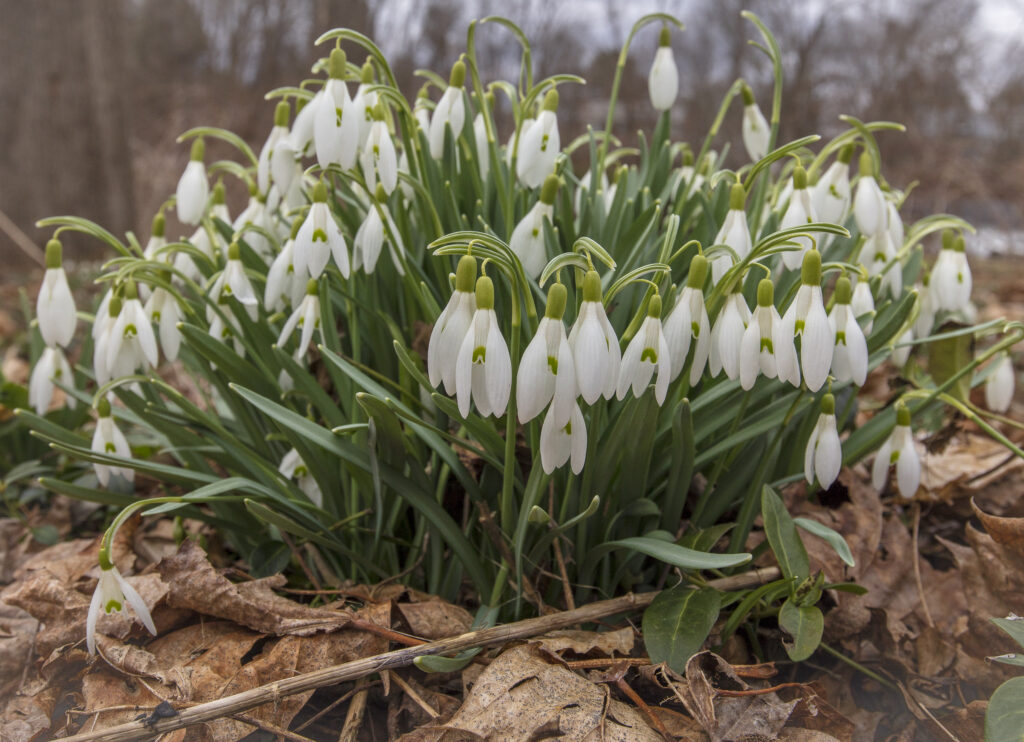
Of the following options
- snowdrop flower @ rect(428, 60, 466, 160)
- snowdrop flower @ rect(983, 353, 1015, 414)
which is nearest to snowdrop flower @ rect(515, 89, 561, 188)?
snowdrop flower @ rect(428, 60, 466, 160)

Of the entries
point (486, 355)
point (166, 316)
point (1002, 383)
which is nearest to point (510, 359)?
point (486, 355)

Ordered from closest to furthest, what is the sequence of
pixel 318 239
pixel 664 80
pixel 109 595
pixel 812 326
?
pixel 812 326
pixel 109 595
pixel 318 239
pixel 664 80

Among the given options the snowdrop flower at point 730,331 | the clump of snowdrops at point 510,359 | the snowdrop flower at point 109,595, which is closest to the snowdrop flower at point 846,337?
the clump of snowdrops at point 510,359

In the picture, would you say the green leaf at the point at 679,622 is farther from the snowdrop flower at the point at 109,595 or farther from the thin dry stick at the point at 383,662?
the snowdrop flower at the point at 109,595

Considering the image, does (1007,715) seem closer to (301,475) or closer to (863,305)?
(863,305)

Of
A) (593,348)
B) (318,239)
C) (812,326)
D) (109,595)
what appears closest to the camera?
(593,348)

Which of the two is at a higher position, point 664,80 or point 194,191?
point 664,80
